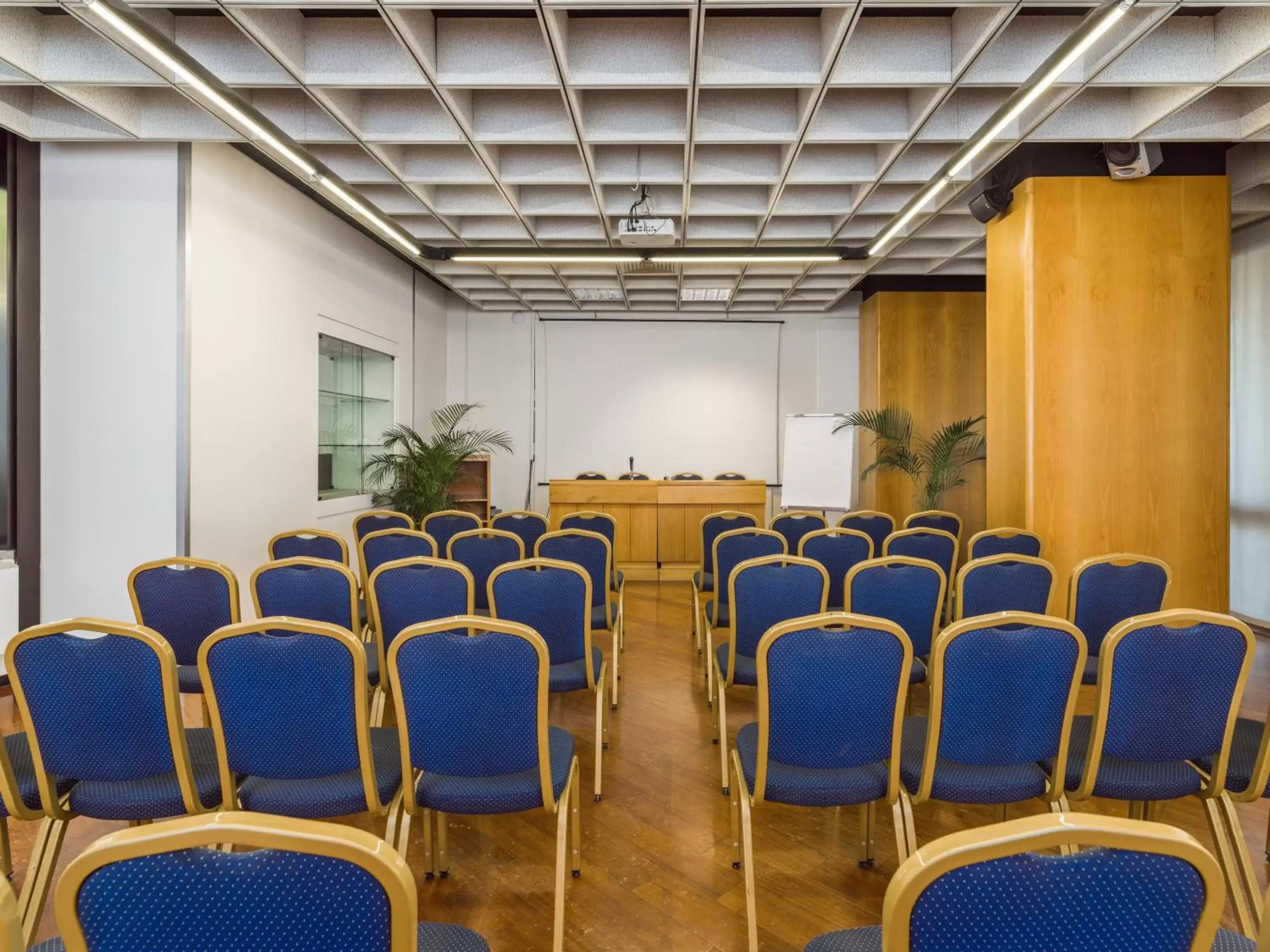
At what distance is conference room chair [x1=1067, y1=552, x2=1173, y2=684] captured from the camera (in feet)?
10.8

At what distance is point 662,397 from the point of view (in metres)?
10.7

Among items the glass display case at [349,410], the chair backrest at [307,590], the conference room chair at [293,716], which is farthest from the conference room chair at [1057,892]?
the glass display case at [349,410]

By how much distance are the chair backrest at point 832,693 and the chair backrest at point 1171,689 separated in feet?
1.98

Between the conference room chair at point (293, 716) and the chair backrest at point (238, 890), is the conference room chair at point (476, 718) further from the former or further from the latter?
the chair backrest at point (238, 890)

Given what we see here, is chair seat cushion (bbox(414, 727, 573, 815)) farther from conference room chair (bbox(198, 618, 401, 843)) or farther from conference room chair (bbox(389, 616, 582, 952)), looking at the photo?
conference room chair (bbox(198, 618, 401, 843))

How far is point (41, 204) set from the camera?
475 centimetres

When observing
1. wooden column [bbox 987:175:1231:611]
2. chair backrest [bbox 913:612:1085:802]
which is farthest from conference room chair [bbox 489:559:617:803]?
wooden column [bbox 987:175:1231:611]

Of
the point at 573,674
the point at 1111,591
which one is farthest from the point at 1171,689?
the point at 573,674

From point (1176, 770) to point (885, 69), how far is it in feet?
11.9

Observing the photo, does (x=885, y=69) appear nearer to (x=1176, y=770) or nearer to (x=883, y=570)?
(x=883, y=570)

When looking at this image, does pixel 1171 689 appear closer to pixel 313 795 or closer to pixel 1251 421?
pixel 313 795

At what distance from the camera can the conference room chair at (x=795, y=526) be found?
18.0 feet

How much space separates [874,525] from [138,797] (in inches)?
187

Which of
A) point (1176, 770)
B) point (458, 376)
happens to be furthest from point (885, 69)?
point (458, 376)
